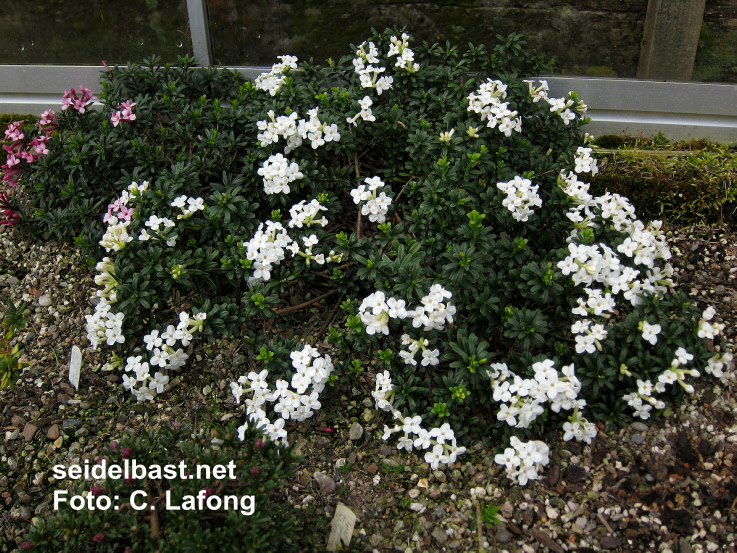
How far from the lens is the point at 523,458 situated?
2375 mm

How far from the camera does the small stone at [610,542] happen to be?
7.39ft

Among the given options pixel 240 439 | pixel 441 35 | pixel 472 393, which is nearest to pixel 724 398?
pixel 472 393

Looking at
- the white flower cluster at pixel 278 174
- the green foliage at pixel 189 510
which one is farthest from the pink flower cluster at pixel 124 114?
the green foliage at pixel 189 510

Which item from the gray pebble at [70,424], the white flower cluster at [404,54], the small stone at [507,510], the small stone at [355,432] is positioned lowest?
the small stone at [507,510]

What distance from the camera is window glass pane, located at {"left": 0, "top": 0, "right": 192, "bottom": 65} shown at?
434cm

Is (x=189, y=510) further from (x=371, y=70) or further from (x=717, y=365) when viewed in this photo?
(x=371, y=70)

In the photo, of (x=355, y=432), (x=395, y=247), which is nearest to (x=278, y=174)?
(x=395, y=247)

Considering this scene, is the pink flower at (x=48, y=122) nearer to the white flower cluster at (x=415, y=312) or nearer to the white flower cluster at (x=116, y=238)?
the white flower cluster at (x=116, y=238)

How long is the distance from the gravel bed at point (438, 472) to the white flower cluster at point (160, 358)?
5.5 inches

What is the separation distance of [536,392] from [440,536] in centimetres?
75

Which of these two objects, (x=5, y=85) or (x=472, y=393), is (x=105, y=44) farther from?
(x=472, y=393)

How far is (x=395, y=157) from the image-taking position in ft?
11.5

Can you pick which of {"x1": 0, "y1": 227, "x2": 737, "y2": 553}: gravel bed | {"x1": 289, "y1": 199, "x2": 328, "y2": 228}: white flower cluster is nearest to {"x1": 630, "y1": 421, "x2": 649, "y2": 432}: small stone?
{"x1": 0, "y1": 227, "x2": 737, "y2": 553}: gravel bed

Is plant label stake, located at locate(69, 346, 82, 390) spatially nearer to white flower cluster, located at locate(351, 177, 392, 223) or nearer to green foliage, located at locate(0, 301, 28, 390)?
green foliage, located at locate(0, 301, 28, 390)
